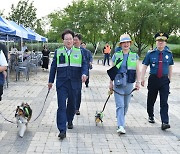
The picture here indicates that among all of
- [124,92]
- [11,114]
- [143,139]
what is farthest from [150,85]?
[11,114]

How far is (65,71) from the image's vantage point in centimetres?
516

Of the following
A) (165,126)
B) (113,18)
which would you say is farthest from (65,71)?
(113,18)

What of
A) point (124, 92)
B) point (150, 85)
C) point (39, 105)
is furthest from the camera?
point (39, 105)

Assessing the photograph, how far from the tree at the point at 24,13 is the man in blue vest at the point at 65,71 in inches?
1495

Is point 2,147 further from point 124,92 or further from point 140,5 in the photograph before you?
point 140,5

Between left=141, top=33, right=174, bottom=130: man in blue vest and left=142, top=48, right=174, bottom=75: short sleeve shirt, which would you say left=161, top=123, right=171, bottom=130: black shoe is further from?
left=142, top=48, right=174, bottom=75: short sleeve shirt

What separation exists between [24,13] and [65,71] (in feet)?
128

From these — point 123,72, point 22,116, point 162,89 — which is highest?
point 123,72

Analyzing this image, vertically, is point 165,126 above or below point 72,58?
below

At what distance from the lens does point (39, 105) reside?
7.77 metres

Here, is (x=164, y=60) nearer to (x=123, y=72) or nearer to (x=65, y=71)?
(x=123, y=72)

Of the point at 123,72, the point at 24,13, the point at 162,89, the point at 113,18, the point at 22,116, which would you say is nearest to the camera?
the point at 22,116

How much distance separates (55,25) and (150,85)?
34.1 meters

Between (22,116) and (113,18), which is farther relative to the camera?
(113,18)
